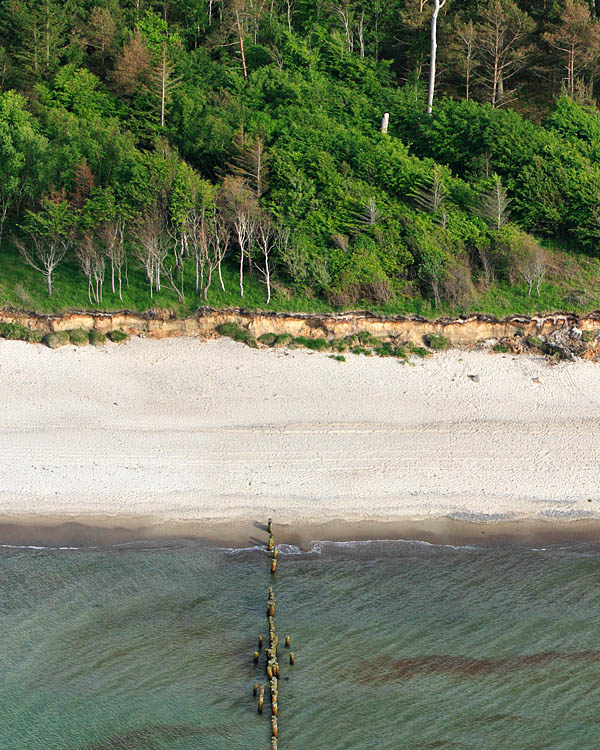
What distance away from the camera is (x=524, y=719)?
16.9 metres

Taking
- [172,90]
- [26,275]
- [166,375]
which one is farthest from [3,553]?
[172,90]

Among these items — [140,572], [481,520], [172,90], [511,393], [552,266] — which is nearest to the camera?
[140,572]

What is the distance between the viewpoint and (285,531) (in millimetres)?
21969

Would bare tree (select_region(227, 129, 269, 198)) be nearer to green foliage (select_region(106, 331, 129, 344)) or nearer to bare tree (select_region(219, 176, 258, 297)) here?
bare tree (select_region(219, 176, 258, 297))

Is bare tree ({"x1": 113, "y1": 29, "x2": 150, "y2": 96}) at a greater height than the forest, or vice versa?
bare tree ({"x1": 113, "y1": 29, "x2": 150, "y2": 96})

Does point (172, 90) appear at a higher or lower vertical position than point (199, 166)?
higher

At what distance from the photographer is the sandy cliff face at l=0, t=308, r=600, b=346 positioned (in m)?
30.6

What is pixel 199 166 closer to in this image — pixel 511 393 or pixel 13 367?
pixel 13 367

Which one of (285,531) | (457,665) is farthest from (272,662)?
(285,531)

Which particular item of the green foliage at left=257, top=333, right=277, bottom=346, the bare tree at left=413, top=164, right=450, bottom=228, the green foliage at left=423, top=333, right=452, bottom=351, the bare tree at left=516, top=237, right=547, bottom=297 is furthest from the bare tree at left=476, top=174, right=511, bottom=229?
the green foliage at left=257, top=333, right=277, bottom=346

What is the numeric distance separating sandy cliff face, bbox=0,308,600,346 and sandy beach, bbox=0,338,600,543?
0.75 m

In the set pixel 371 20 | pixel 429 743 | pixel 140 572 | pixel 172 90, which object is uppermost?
pixel 371 20

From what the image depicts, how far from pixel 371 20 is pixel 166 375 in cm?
2533

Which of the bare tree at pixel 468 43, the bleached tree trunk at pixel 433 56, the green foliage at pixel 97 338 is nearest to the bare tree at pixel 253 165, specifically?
the green foliage at pixel 97 338
